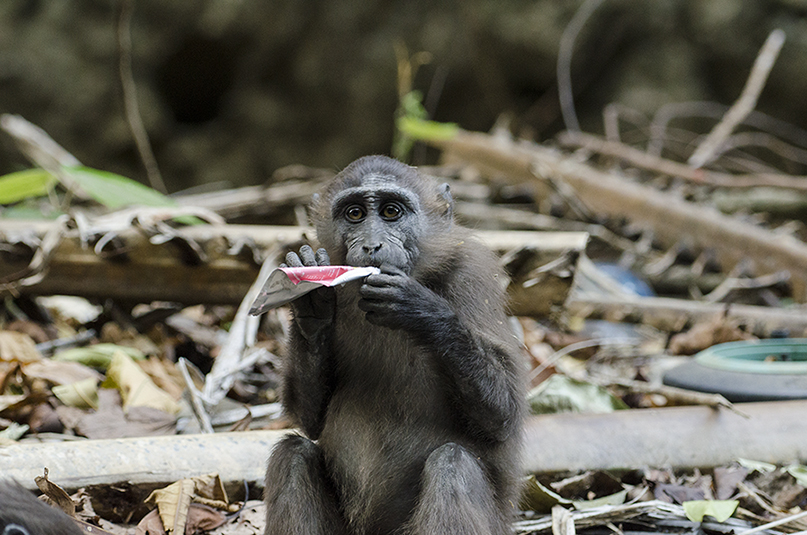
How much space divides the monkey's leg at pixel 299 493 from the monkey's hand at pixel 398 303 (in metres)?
0.52

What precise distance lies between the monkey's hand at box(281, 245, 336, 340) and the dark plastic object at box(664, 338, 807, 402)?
248cm

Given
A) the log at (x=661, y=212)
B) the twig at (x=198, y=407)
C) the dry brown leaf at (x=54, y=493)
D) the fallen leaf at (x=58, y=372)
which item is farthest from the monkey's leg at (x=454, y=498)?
the log at (x=661, y=212)

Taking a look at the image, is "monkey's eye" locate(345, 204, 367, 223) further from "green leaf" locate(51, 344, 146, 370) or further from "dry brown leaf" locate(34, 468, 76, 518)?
"green leaf" locate(51, 344, 146, 370)

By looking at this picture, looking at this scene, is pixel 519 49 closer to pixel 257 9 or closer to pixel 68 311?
pixel 257 9

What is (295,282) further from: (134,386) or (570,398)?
(570,398)

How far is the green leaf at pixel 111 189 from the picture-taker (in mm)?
4508

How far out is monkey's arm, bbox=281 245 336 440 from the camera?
253 centimetres

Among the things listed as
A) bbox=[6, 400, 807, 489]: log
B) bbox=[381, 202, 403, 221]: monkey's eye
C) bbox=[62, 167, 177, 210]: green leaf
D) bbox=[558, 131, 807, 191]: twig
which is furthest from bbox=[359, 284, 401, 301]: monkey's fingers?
bbox=[558, 131, 807, 191]: twig

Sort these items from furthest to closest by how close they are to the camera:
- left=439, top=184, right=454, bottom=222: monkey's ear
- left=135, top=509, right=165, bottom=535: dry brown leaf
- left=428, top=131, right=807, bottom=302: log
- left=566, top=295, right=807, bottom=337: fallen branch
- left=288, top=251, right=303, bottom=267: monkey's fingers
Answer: left=428, top=131, right=807, bottom=302: log < left=566, top=295, right=807, bottom=337: fallen branch < left=439, top=184, right=454, bottom=222: monkey's ear < left=135, top=509, right=165, bottom=535: dry brown leaf < left=288, top=251, right=303, bottom=267: monkey's fingers

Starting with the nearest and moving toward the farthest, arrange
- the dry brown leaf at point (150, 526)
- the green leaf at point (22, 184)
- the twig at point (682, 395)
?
1. the dry brown leaf at point (150, 526)
2. the twig at point (682, 395)
3. the green leaf at point (22, 184)

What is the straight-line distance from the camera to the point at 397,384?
8.61 ft

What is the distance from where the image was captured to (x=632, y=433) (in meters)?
3.38

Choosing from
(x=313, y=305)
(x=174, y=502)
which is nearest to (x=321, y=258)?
(x=313, y=305)

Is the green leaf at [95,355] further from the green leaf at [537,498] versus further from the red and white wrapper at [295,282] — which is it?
the green leaf at [537,498]
